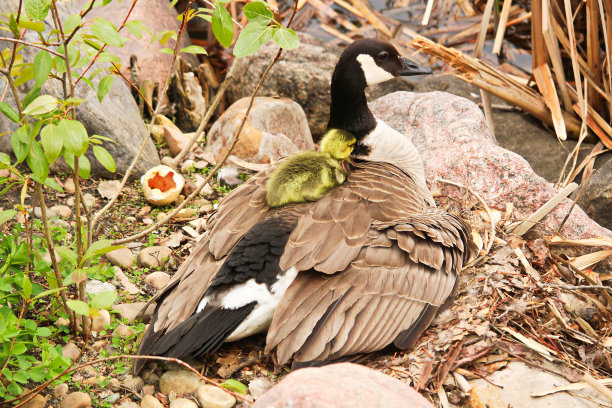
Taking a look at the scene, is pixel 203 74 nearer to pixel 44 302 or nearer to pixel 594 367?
pixel 44 302

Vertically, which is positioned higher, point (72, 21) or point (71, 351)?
point (72, 21)

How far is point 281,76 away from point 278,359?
388 cm

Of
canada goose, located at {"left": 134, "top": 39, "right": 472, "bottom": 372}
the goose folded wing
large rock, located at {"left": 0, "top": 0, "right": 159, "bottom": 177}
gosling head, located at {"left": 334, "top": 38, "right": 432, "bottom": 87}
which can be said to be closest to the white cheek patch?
gosling head, located at {"left": 334, "top": 38, "right": 432, "bottom": 87}

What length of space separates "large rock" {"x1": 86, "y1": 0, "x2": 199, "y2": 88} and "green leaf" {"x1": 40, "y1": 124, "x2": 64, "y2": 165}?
3645 mm

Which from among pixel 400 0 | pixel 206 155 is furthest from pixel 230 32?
pixel 400 0

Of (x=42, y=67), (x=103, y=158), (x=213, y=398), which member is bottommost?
(x=213, y=398)

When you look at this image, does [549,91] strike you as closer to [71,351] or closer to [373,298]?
[373,298]

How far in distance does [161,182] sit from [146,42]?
2216mm

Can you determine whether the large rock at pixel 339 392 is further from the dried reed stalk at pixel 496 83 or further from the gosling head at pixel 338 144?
the dried reed stalk at pixel 496 83

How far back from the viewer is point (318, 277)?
349cm

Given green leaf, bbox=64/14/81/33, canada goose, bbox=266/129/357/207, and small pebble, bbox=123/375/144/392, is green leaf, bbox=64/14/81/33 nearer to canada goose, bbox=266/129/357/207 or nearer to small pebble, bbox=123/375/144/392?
canada goose, bbox=266/129/357/207

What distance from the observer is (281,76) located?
6.49m

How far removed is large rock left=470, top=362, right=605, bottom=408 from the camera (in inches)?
128

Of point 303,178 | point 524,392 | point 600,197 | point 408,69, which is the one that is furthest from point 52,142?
point 600,197
